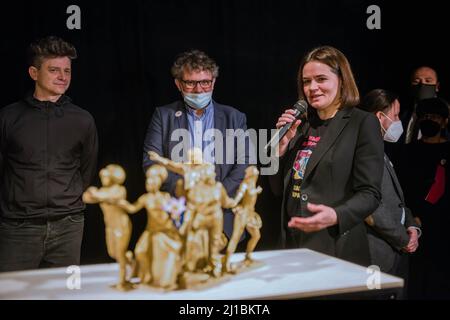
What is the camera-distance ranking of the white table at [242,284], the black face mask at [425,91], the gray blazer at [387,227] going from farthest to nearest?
1. the black face mask at [425,91]
2. the gray blazer at [387,227]
3. the white table at [242,284]

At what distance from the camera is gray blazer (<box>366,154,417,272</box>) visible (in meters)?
2.16

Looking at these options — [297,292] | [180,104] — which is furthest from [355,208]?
[180,104]

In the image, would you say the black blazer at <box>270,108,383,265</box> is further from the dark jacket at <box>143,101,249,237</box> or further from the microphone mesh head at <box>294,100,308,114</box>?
the dark jacket at <box>143,101,249,237</box>

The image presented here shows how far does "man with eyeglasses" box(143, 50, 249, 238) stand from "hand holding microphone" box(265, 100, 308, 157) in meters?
0.57

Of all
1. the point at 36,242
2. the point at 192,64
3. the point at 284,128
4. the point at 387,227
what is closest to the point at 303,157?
the point at 284,128

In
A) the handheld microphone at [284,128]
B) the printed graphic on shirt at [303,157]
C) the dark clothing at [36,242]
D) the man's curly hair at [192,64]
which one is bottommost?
the dark clothing at [36,242]

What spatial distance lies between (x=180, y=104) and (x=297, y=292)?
1.49m

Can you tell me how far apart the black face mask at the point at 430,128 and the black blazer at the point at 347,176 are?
109 centimetres

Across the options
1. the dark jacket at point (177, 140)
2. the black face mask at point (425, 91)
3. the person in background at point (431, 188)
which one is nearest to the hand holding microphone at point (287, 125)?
the dark jacket at point (177, 140)

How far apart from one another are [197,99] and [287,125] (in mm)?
725

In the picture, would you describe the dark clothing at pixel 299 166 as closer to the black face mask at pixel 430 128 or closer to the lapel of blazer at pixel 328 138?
the lapel of blazer at pixel 328 138

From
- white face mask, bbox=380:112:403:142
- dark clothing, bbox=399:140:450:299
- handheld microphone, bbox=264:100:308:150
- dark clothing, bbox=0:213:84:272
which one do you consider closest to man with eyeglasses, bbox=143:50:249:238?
dark clothing, bbox=0:213:84:272

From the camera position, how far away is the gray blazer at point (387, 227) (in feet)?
7.07

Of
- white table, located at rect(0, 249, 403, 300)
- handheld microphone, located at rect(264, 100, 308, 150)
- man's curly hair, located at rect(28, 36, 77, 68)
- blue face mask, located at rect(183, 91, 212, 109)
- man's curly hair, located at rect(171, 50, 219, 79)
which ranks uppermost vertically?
man's curly hair, located at rect(28, 36, 77, 68)
